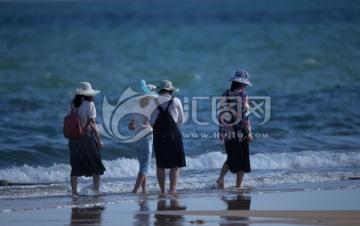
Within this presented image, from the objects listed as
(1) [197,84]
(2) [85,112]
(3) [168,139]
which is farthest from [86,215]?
(1) [197,84]

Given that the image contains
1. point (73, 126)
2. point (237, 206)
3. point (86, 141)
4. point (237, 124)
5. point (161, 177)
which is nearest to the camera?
point (237, 206)

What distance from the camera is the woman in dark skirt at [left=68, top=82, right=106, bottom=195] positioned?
13.6 meters

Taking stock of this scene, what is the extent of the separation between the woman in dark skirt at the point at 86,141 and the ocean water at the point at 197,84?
35cm

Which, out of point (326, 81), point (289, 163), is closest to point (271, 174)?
point (289, 163)

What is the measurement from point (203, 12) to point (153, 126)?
86.1 meters

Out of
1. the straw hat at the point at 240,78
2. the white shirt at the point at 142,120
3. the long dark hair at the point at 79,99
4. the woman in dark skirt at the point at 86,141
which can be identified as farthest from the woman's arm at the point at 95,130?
the straw hat at the point at 240,78

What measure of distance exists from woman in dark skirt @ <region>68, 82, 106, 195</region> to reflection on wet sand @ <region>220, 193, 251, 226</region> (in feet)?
5.57

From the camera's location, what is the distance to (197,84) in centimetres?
3838

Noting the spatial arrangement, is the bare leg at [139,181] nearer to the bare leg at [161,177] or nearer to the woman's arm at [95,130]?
the bare leg at [161,177]

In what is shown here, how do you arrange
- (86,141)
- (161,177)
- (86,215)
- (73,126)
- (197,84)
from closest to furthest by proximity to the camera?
(86,215)
(73,126)
(86,141)
(161,177)
(197,84)

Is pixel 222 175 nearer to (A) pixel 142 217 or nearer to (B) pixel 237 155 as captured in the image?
(B) pixel 237 155

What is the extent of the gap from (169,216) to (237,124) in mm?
2644

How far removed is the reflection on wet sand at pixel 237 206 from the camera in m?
11.3

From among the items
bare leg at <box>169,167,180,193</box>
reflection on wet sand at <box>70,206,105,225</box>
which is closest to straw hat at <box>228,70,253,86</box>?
bare leg at <box>169,167,180,193</box>
